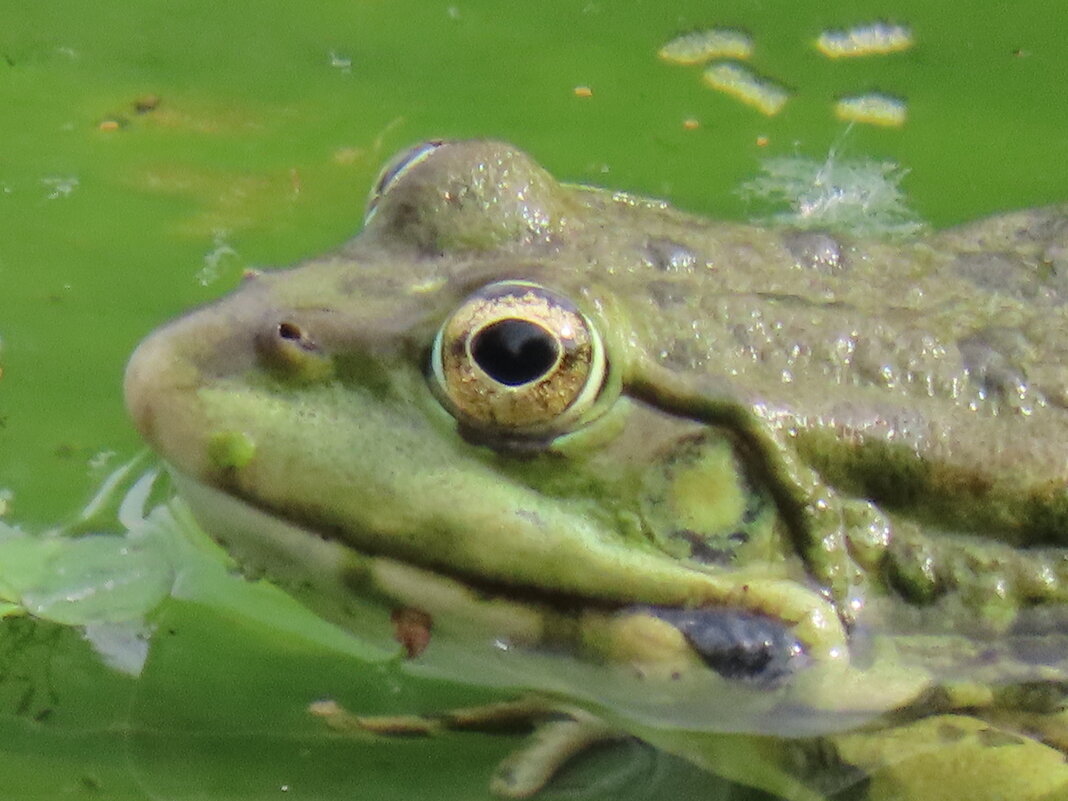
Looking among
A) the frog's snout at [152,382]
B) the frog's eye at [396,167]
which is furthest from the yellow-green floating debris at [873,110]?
the frog's snout at [152,382]

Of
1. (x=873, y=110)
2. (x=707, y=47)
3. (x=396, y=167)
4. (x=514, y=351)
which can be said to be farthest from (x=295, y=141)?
(x=514, y=351)

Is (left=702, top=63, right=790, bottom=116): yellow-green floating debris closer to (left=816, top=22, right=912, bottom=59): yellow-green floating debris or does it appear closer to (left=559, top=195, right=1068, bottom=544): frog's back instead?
(left=816, top=22, right=912, bottom=59): yellow-green floating debris

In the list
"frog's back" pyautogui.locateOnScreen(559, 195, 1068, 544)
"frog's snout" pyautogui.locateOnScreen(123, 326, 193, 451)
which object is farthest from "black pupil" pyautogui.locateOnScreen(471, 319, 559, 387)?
"frog's snout" pyautogui.locateOnScreen(123, 326, 193, 451)

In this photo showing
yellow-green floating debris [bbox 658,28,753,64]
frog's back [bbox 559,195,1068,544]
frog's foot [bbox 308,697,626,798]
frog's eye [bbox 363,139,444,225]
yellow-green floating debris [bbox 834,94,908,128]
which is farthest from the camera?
yellow-green floating debris [bbox 658,28,753,64]

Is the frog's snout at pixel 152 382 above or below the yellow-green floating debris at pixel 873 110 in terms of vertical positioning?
below

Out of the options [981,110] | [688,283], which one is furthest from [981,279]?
[981,110]

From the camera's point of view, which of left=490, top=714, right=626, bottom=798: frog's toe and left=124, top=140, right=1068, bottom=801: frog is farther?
left=490, top=714, right=626, bottom=798: frog's toe

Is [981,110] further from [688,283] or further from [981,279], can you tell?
[688,283]

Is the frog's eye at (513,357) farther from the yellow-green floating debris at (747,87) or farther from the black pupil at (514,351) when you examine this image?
the yellow-green floating debris at (747,87)
